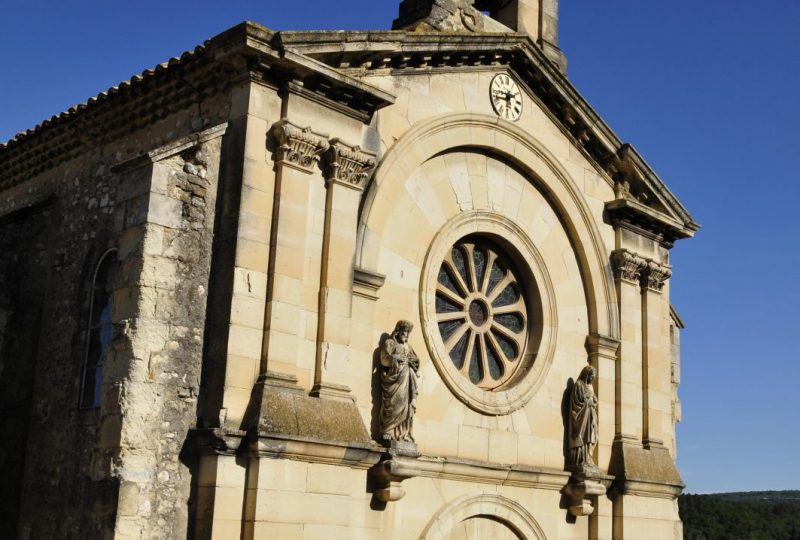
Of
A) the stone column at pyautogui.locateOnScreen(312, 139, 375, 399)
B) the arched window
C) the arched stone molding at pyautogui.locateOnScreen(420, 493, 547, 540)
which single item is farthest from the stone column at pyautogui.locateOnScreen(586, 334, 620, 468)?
the arched window

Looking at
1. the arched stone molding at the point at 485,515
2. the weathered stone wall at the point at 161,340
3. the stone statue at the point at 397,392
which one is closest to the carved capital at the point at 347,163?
the weathered stone wall at the point at 161,340

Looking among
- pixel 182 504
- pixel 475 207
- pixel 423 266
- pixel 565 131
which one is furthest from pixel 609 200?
pixel 182 504

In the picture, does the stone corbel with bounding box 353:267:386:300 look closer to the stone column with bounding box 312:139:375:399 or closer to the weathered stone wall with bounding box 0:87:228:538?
the stone column with bounding box 312:139:375:399

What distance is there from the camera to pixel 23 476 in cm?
1409

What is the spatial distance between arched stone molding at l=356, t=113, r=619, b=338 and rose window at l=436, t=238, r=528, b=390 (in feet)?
4.34

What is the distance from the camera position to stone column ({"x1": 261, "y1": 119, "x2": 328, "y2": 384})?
12148 mm

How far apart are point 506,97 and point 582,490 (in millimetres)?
5712

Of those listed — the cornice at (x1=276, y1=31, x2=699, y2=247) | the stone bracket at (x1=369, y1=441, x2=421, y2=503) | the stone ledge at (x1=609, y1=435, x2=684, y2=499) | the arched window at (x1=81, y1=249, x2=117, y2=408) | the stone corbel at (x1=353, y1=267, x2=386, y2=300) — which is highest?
the cornice at (x1=276, y1=31, x2=699, y2=247)

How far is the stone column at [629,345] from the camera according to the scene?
55.5 feet

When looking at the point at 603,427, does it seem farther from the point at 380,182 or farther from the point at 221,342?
the point at 221,342

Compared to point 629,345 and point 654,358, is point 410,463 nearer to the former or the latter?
point 629,345

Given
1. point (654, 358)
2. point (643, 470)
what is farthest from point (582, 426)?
point (654, 358)

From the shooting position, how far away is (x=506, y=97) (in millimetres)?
16125

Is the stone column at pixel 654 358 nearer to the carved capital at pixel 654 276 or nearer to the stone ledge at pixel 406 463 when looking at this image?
the carved capital at pixel 654 276
